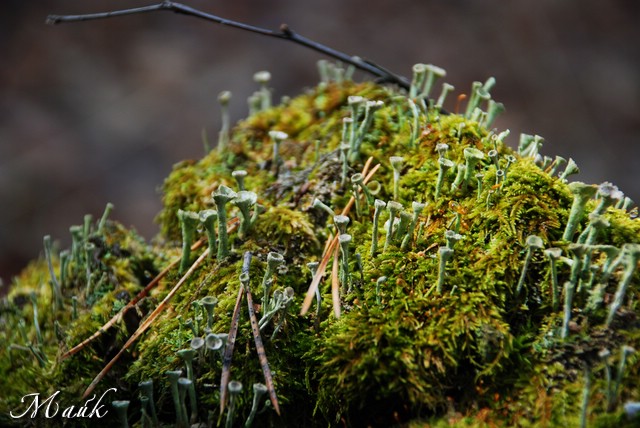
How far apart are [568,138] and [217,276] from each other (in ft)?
17.2

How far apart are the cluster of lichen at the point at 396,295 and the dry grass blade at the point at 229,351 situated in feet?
0.10

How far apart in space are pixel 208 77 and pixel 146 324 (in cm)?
556

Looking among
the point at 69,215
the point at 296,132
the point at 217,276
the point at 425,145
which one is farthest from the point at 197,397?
the point at 69,215

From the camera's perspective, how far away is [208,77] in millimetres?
6844

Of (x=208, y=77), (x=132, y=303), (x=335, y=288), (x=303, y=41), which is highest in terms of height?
(x=208, y=77)

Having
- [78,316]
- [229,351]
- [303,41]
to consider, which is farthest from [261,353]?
[303,41]

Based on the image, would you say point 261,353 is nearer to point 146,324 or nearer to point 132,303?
point 146,324

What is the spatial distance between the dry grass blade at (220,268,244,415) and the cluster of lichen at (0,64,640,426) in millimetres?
29

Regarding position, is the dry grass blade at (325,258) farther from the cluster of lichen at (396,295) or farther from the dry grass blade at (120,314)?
the dry grass blade at (120,314)

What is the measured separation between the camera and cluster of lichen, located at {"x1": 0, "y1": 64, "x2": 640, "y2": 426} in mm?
1423

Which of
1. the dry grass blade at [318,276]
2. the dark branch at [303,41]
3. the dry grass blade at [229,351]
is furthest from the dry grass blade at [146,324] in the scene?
the dark branch at [303,41]

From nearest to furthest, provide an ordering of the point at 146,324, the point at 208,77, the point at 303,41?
the point at 146,324 → the point at 303,41 → the point at 208,77

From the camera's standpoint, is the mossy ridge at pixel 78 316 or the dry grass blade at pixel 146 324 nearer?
the dry grass blade at pixel 146 324

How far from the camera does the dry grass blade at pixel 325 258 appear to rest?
65.8 inches
